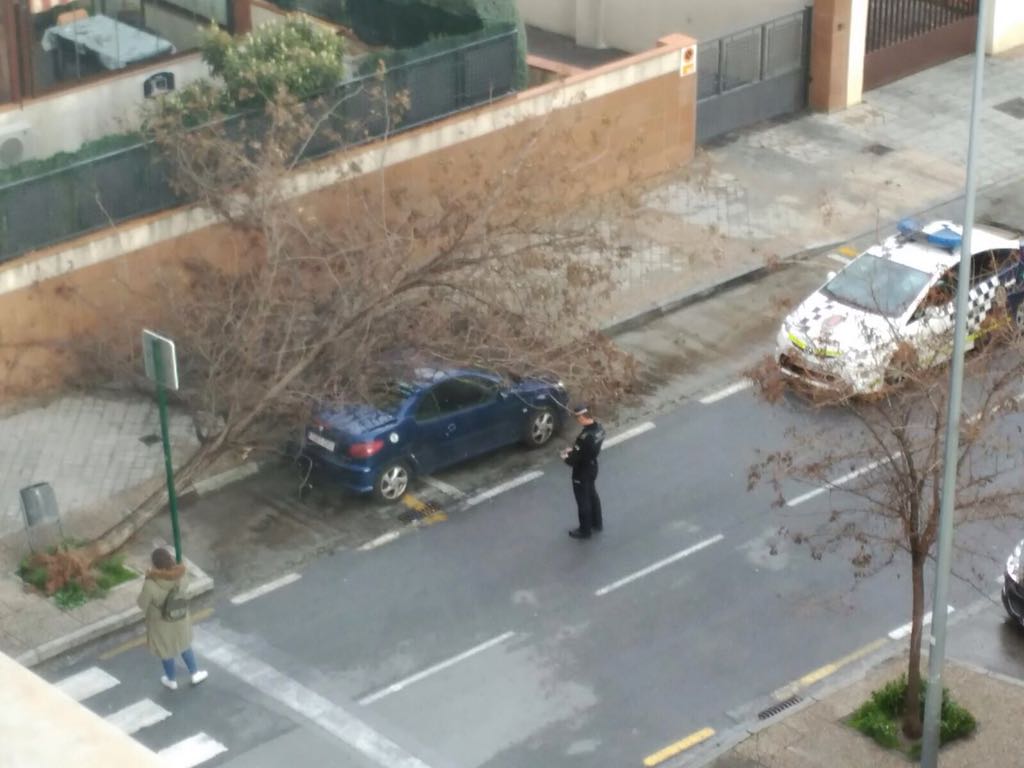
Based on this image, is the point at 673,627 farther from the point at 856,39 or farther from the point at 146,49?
the point at 856,39

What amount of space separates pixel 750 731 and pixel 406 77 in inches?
445

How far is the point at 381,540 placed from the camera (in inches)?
764

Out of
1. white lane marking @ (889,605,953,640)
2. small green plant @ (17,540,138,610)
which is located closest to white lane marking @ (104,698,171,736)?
small green plant @ (17,540,138,610)

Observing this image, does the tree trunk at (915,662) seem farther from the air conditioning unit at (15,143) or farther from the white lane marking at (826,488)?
the air conditioning unit at (15,143)

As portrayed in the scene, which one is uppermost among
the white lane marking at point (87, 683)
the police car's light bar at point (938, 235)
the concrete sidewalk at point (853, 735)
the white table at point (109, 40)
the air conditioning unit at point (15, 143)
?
the white table at point (109, 40)

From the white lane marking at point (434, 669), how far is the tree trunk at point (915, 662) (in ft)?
12.3

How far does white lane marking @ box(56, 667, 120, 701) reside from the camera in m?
17.0

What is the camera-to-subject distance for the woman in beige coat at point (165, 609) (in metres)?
16.4

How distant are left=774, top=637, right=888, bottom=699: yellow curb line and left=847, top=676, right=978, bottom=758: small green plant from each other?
84 centimetres

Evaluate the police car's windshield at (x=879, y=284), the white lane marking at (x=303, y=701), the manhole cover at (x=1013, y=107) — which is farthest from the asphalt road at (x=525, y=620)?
the manhole cover at (x=1013, y=107)

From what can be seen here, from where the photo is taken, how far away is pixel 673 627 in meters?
18.0

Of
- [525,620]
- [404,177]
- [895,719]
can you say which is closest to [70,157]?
[404,177]

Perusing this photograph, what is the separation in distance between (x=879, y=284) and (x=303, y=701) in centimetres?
900

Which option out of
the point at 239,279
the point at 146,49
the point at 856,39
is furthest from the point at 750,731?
the point at 856,39
